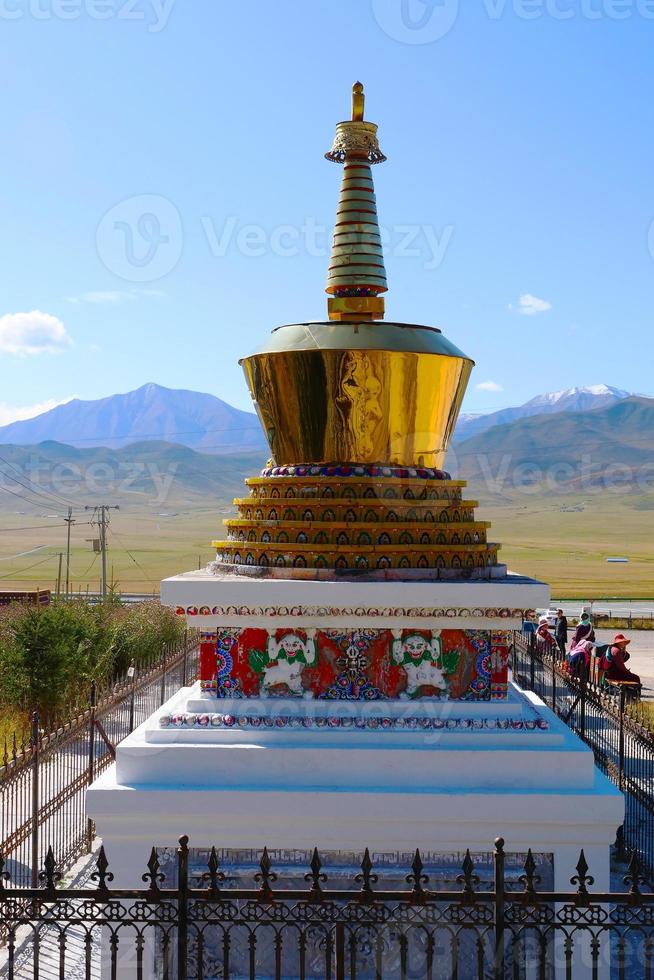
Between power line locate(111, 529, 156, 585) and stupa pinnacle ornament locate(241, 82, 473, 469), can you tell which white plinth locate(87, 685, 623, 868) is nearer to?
stupa pinnacle ornament locate(241, 82, 473, 469)

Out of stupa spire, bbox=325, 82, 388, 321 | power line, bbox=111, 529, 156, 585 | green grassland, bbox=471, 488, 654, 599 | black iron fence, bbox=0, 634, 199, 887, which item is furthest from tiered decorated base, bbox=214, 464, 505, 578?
power line, bbox=111, 529, 156, 585

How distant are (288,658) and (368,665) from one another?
2.12 feet

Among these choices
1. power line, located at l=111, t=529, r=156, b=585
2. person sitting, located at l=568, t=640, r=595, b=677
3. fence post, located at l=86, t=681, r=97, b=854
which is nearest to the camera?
fence post, located at l=86, t=681, r=97, b=854

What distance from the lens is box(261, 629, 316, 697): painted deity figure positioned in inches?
283

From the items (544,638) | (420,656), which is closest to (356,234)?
(420,656)

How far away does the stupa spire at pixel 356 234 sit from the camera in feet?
27.5

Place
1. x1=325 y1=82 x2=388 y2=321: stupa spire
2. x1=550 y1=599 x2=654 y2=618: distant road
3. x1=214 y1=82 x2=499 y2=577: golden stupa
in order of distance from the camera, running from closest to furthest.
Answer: x1=214 y1=82 x2=499 y2=577: golden stupa, x1=325 y1=82 x2=388 y2=321: stupa spire, x1=550 y1=599 x2=654 y2=618: distant road

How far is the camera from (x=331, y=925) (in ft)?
19.5

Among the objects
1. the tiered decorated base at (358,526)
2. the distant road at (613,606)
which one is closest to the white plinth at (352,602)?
the tiered decorated base at (358,526)

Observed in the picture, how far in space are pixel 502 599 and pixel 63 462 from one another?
6896 inches

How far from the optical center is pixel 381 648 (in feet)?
23.6

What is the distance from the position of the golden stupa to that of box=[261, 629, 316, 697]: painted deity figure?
1.72ft

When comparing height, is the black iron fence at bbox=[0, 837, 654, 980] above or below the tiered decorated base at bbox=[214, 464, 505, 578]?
below

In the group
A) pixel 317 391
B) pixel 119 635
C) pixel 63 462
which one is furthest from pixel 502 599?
pixel 63 462
